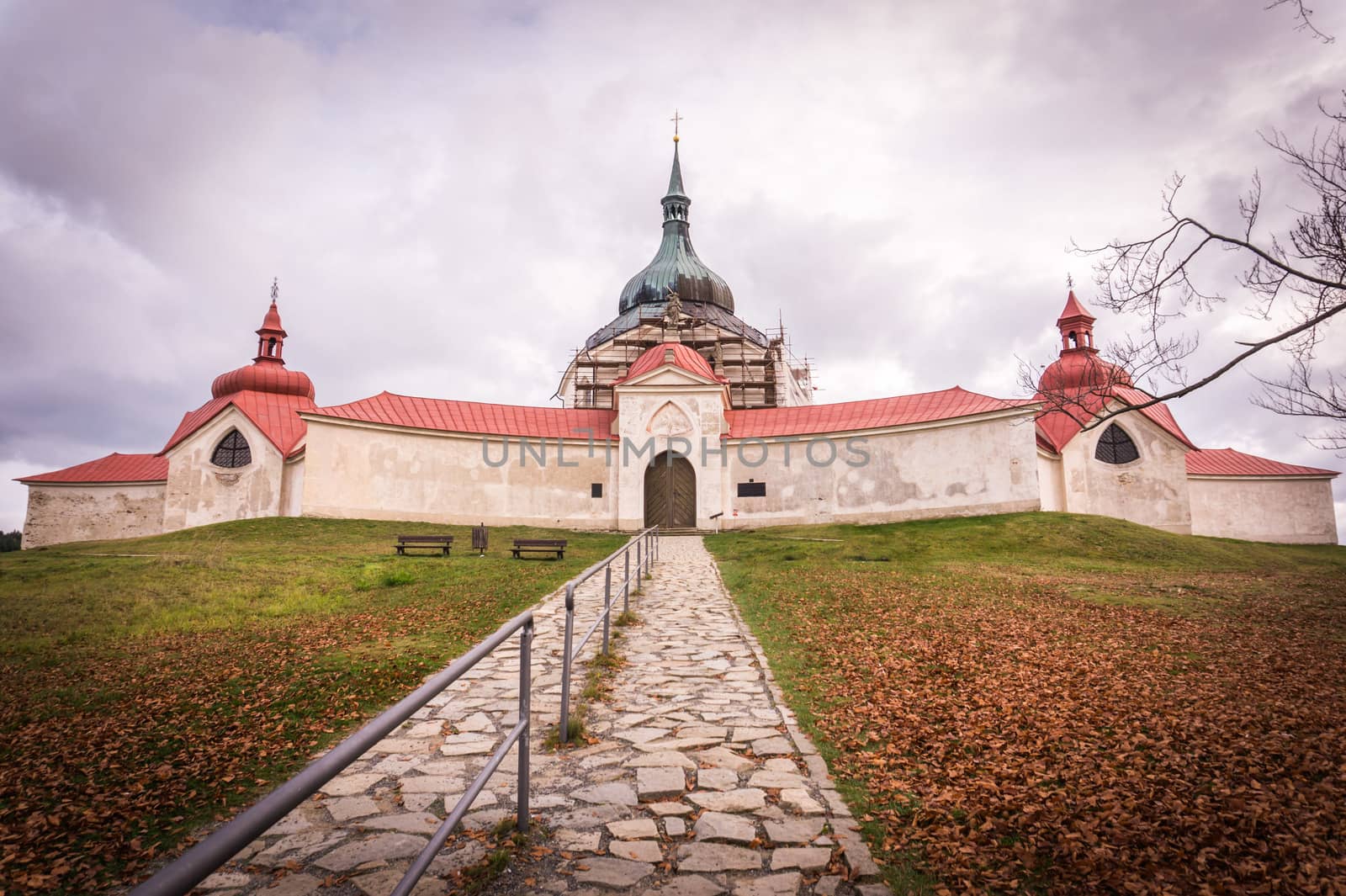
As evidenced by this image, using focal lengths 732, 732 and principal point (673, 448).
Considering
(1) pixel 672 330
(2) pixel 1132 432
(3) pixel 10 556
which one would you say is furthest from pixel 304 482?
(2) pixel 1132 432

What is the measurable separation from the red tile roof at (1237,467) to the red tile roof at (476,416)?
75.7 feet

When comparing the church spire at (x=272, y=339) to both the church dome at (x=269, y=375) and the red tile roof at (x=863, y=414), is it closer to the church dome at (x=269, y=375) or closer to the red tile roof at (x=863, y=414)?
the church dome at (x=269, y=375)

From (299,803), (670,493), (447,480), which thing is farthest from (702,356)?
(299,803)

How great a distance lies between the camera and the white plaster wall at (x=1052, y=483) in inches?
985

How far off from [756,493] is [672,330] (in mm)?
11908

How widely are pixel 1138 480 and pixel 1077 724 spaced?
988 inches

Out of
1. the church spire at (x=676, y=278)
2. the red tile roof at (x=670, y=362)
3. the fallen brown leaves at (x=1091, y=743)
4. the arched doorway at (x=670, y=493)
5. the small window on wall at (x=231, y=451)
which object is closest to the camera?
the fallen brown leaves at (x=1091, y=743)

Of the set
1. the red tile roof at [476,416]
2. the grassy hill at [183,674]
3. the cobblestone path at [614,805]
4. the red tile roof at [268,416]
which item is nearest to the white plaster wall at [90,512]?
the red tile roof at [268,416]

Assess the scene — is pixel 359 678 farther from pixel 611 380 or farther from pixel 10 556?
pixel 611 380

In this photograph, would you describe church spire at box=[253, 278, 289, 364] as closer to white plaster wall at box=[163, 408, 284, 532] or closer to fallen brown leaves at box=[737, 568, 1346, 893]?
white plaster wall at box=[163, 408, 284, 532]

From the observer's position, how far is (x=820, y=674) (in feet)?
22.6

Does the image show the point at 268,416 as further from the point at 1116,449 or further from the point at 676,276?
the point at 1116,449

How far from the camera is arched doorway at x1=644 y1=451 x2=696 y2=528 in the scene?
91.1ft

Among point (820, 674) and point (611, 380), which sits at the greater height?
point (611, 380)
